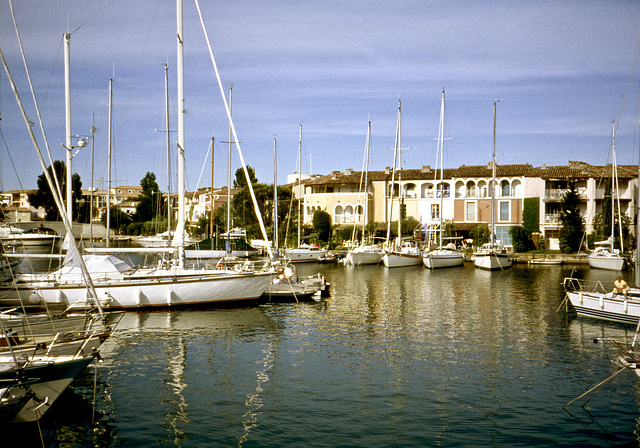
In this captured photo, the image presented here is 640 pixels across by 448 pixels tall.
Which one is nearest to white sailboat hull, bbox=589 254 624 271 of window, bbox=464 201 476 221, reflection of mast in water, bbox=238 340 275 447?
window, bbox=464 201 476 221

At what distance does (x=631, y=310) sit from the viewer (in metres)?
25.1

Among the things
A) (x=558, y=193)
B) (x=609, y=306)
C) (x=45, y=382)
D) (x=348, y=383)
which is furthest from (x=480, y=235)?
(x=45, y=382)

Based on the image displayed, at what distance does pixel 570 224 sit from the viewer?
65.4 meters

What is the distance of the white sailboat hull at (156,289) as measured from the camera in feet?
87.4

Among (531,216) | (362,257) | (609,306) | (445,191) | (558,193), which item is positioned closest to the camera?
(609,306)

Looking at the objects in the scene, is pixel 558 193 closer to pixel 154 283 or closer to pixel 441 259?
pixel 441 259

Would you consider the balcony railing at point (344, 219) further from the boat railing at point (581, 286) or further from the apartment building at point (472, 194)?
the boat railing at point (581, 286)

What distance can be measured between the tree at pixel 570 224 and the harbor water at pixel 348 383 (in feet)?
127

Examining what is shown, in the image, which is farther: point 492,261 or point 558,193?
point 558,193

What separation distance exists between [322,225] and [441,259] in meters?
24.0

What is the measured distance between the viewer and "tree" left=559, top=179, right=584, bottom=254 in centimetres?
6512

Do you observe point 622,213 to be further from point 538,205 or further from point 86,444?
point 86,444

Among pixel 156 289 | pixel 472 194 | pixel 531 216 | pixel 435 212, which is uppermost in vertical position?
pixel 472 194

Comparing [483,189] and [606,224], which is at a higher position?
[483,189]
